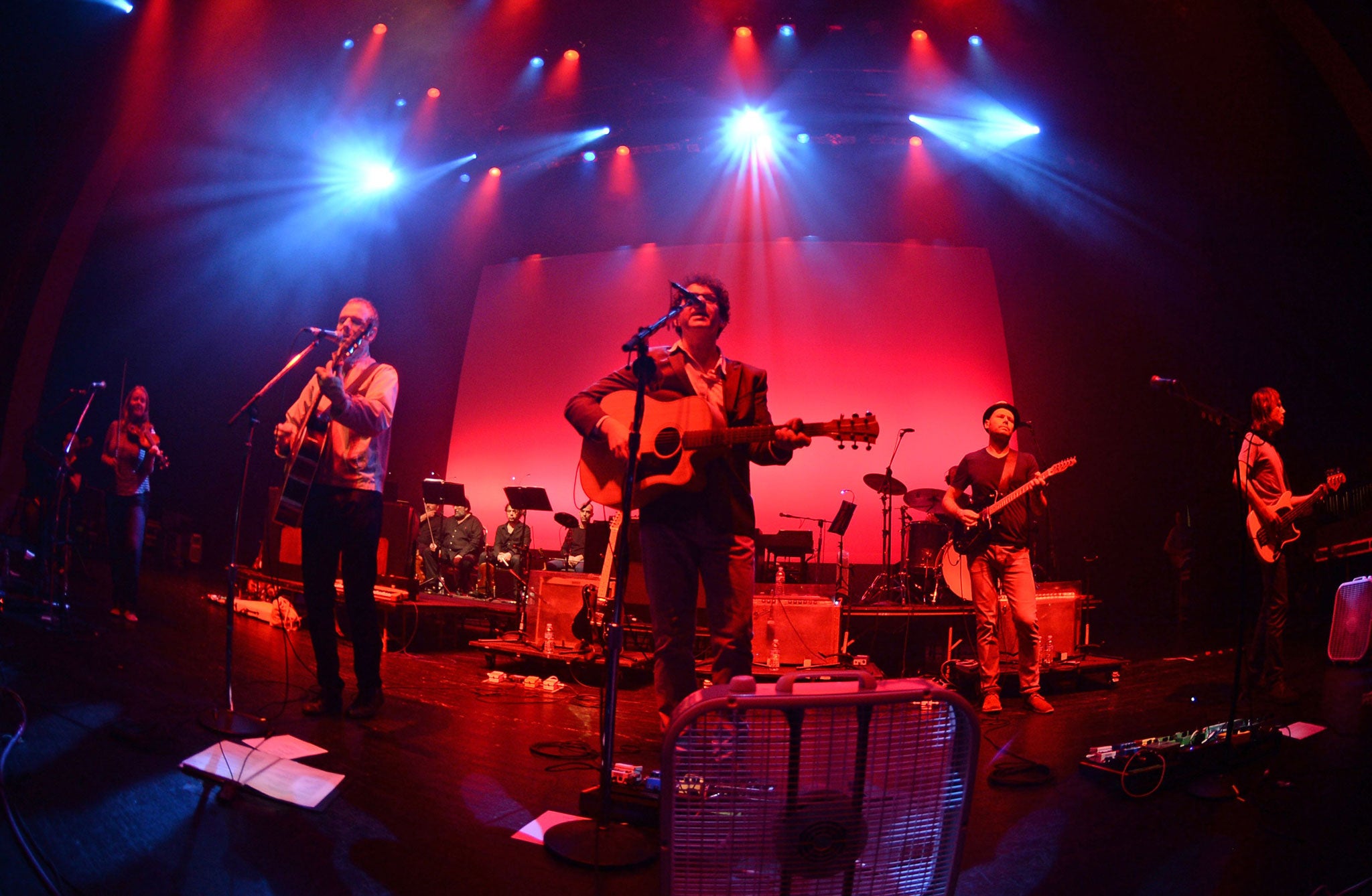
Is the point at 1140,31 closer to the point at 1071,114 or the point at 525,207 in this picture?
the point at 1071,114

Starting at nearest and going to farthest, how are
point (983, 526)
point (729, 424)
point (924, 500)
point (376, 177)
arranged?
point (729, 424)
point (983, 526)
point (924, 500)
point (376, 177)

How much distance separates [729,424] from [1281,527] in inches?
199

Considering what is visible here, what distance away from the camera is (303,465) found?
414cm

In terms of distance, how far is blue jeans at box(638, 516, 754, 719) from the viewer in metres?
3.12

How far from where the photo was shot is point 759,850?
170cm

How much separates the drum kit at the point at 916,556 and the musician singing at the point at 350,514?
20.8 ft

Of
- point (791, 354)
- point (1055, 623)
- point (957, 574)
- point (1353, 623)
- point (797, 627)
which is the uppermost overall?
point (791, 354)

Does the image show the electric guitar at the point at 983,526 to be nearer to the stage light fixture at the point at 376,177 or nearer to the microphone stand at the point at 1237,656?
the microphone stand at the point at 1237,656

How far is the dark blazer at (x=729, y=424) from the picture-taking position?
3166 millimetres

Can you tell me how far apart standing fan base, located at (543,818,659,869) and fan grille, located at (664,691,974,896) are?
0.88 meters

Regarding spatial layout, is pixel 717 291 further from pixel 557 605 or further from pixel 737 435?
pixel 557 605

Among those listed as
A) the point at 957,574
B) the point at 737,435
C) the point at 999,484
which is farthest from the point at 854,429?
the point at 957,574

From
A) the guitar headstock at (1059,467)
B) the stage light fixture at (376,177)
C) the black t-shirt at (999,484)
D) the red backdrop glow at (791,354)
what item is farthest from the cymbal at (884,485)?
the stage light fixture at (376,177)

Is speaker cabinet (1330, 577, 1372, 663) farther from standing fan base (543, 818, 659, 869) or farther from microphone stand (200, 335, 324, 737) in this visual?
microphone stand (200, 335, 324, 737)
